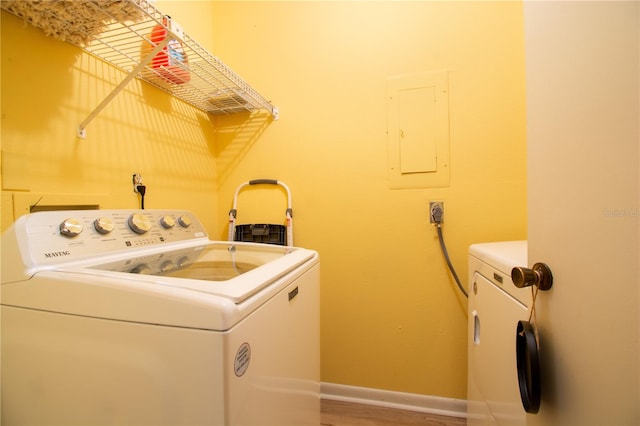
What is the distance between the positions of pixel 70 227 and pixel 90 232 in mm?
59

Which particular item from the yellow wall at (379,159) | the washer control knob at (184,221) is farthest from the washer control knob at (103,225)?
the yellow wall at (379,159)

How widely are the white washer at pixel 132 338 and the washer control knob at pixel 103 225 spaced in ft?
0.08

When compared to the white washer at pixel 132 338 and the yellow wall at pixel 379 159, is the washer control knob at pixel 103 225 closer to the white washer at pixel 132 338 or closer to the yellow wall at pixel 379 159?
the white washer at pixel 132 338

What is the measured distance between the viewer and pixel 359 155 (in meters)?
1.60

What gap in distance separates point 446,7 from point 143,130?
1759 millimetres

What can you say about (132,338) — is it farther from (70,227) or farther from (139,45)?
(139,45)

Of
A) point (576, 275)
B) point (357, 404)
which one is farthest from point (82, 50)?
point (357, 404)

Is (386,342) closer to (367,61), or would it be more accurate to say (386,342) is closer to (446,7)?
(367,61)

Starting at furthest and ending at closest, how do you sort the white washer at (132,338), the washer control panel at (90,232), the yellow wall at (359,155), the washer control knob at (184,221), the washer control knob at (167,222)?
the yellow wall at (359,155), the washer control knob at (184,221), the washer control knob at (167,222), the washer control panel at (90,232), the white washer at (132,338)

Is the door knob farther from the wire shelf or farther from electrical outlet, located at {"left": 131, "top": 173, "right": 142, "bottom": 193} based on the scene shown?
electrical outlet, located at {"left": 131, "top": 173, "right": 142, "bottom": 193}

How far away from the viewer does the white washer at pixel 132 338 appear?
0.47 metres

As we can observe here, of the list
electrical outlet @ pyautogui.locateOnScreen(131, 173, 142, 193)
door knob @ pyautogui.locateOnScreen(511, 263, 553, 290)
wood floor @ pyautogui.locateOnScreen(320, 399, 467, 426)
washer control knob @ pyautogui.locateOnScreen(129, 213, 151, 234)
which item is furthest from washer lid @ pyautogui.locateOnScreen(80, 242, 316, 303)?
wood floor @ pyautogui.locateOnScreen(320, 399, 467, 426)

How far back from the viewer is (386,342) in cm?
157

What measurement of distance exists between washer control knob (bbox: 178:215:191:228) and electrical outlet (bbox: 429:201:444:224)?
1.29m
